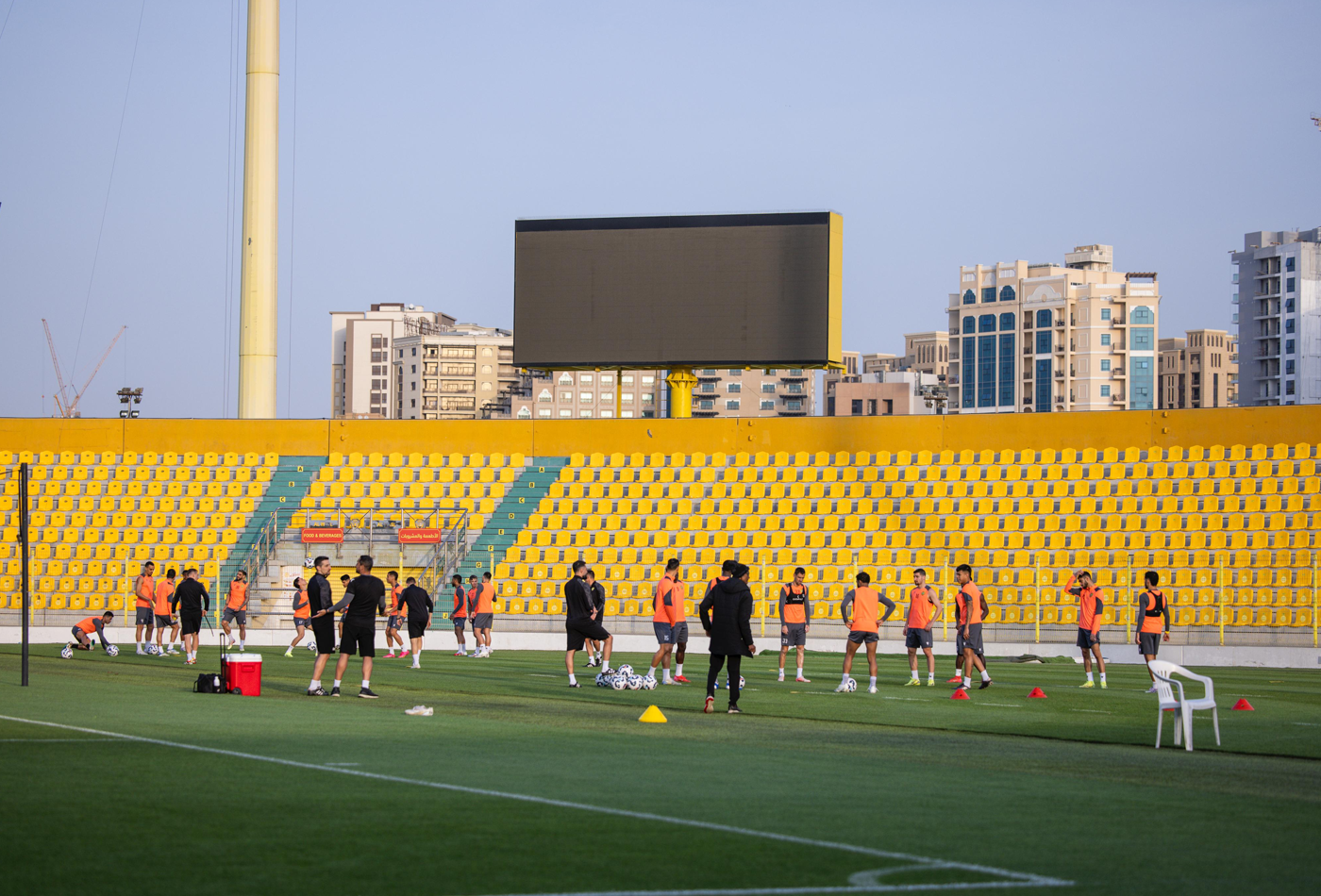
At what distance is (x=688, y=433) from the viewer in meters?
42.0

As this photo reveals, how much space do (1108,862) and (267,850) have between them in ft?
14.7

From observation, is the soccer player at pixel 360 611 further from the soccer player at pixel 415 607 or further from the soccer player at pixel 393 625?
the soccer player at pixel 393 625

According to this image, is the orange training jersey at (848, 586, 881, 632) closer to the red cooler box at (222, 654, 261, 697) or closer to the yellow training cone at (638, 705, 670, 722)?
the yellow training cone at (638, 705, 670, 722)

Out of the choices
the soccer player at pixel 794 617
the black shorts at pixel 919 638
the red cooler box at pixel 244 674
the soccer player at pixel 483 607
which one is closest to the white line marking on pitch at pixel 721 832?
the red cooler box at pixel 244 674

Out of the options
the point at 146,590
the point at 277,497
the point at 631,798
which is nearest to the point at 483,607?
the point at 146,590

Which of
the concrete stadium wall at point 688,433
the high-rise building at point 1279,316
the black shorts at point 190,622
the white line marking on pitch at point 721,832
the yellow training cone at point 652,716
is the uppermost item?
the high-rise building at point 1279,316

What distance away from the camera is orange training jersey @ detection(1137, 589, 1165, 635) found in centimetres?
2306

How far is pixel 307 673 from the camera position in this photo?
23812 millimetres

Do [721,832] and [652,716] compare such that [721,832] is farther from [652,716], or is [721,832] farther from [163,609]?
[163,609]

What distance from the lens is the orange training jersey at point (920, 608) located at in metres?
22.5

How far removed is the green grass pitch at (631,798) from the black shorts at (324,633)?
0.74 m

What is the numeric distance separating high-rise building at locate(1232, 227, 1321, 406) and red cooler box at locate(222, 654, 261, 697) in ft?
573

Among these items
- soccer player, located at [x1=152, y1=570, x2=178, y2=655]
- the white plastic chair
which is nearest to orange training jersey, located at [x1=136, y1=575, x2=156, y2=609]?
soccer player, located at [x1=152, y1=570, x2=178, y2=655]

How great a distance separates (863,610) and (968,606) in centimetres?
165
